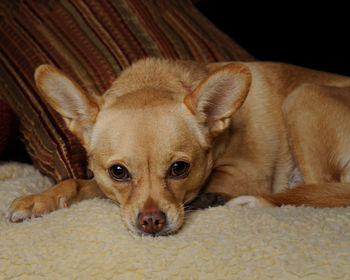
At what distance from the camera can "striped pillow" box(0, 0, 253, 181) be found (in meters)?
2.27

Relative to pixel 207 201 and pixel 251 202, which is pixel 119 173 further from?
pixel 251 202

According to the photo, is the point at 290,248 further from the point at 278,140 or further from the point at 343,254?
the point at 278,140

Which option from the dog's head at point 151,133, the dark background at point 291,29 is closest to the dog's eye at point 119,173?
the dog's head at point 151,133

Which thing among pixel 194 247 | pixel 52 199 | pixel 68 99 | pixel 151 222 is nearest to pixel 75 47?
pixel 68 99

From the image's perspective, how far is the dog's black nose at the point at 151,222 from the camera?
1.50 m

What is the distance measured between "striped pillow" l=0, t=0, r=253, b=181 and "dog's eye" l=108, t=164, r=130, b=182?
1.78 ft

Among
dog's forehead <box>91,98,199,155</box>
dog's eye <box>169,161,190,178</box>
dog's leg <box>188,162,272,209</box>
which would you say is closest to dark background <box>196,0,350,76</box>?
dog's leg <box>188,162,272,209</box>

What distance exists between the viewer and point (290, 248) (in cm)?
124

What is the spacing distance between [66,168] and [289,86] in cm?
143

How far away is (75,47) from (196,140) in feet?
4.00

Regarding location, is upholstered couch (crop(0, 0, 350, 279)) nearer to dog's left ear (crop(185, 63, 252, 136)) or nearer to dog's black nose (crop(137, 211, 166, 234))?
dog's black nose (crop(137, 211, 166, 234))

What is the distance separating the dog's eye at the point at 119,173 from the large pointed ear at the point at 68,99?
31 cm

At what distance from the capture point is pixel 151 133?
1648mm

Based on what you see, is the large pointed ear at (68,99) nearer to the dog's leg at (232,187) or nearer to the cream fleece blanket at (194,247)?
the cream fleece blanket at (194,247)
